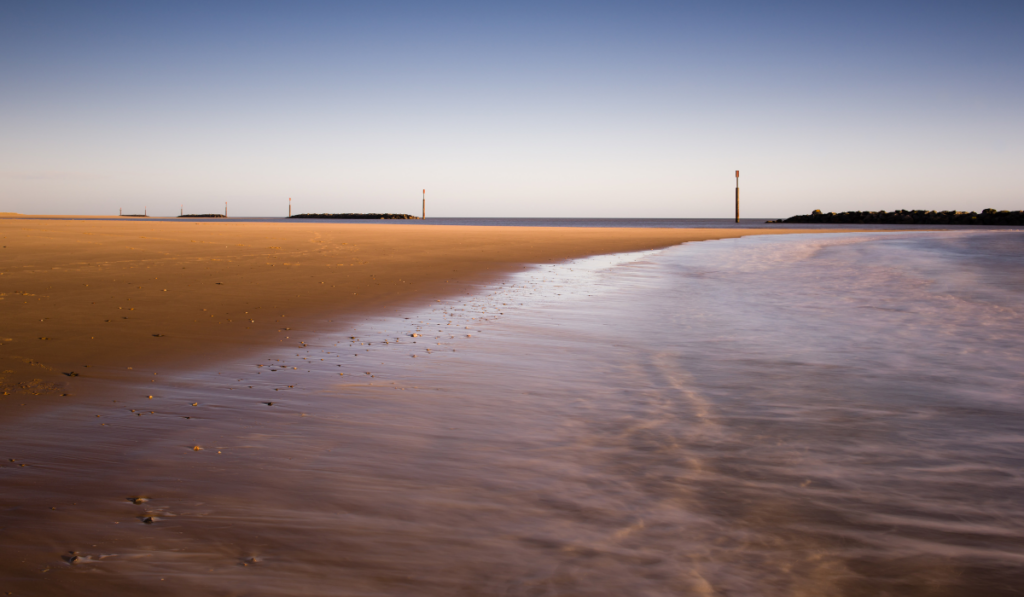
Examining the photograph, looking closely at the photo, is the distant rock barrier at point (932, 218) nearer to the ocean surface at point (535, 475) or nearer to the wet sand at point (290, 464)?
the ocean surface at point (535, 475)

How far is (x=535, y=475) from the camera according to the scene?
3.41 m

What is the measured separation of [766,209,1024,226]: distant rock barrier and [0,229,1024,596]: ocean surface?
8120 cm

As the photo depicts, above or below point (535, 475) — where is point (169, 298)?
above

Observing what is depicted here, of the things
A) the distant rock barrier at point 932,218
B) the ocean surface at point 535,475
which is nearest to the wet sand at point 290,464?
the ocean surface at point 535,475

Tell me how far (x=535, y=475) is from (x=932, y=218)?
9116 cm

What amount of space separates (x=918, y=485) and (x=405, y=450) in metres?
2.85

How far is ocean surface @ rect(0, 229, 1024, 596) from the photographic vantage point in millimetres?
2479

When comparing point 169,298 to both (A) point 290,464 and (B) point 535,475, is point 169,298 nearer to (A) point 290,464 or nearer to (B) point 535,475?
(A) point 290,464

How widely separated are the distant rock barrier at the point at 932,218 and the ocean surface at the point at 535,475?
8120cm

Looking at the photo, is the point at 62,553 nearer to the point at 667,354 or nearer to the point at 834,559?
the point at 834,559

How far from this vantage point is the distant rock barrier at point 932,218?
231ft

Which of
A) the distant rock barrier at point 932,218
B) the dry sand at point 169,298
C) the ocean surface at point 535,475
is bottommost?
the ocean surface at point 535,475

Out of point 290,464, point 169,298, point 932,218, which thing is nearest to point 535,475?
point 290,464

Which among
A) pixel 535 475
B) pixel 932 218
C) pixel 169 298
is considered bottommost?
pixel 535 475
